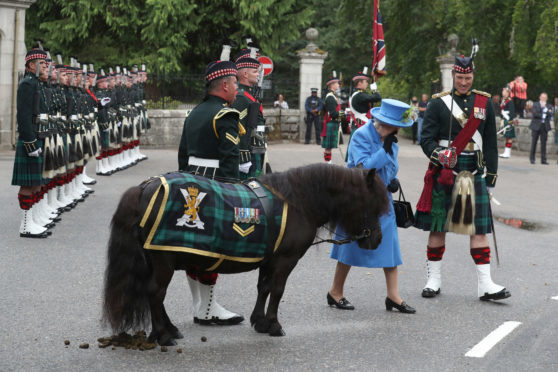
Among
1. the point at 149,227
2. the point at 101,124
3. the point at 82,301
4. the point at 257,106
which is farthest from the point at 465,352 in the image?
the point at 101,124

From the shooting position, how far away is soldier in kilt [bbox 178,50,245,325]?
5.76m

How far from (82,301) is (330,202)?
2.25m

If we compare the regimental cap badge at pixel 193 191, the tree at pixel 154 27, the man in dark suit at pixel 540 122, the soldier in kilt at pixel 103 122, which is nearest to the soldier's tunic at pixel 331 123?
the soldier in kilt at pixel 103 122

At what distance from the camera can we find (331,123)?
18391mm

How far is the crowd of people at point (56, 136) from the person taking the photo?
948 cm

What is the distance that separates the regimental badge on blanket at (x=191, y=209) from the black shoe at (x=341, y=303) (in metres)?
1.79

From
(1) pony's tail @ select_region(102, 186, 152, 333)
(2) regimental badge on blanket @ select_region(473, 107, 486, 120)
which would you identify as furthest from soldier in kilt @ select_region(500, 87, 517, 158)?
(1) pony's tail @ select_region(102, 186, 152, 333)

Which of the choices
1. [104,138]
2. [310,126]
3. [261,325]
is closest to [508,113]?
[310,126]

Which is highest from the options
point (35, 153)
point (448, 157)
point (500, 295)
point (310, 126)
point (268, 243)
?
point (448, 157)

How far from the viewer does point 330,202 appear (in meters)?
5.70

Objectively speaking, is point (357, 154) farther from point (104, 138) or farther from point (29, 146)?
point (104, 138)

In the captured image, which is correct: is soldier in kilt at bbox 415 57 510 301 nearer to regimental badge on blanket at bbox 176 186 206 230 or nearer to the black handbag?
the black handbag

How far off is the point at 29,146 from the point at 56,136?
110cm

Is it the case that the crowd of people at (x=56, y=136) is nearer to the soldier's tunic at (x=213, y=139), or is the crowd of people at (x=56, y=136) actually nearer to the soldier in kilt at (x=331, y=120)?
the soldier's tunic at (x=213, y=139)
